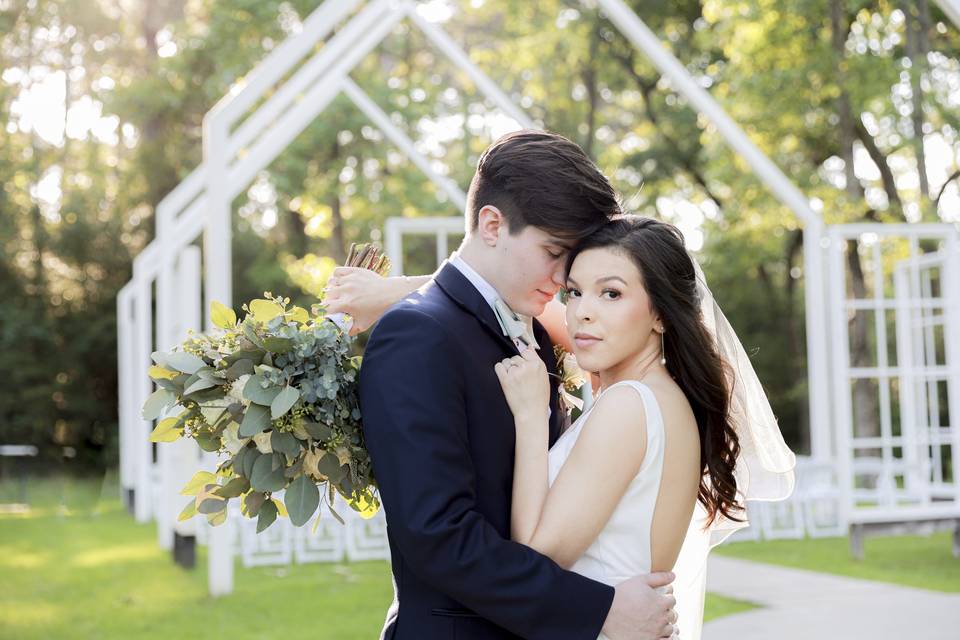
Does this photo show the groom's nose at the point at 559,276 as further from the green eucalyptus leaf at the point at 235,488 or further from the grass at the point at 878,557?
the grass at the point at 878,557

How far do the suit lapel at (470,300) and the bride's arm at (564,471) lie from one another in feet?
0.23

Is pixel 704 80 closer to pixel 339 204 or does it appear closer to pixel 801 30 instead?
pixel 801 30

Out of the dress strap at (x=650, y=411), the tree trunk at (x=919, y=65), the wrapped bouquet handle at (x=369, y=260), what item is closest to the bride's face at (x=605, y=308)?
the dress strap at (x=650, y=411)

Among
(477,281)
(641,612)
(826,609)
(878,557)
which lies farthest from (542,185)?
(878,557)

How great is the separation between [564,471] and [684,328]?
1.71 ft

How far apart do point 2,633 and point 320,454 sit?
277 inches

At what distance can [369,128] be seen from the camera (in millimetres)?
24469

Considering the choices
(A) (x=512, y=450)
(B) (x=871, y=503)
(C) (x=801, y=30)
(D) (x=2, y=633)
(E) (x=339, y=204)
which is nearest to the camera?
(A) (x=512, y=450)

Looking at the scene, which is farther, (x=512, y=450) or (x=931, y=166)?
(x=931, y=166)

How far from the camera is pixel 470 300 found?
2.82 metres

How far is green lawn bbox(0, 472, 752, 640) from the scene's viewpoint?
8.67 metres

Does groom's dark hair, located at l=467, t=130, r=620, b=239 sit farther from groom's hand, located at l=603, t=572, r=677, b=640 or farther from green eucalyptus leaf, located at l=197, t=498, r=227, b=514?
green eucalyptus leaf, located at l=197, t=498, r=227, b=514

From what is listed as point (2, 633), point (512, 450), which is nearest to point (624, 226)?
point (512, 450)

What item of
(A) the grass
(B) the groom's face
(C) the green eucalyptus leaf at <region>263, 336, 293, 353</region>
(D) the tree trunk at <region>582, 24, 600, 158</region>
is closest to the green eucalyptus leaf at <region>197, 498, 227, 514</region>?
(C) the green eucalyptus leaf at <region>263, 336, 293, 353</region>
